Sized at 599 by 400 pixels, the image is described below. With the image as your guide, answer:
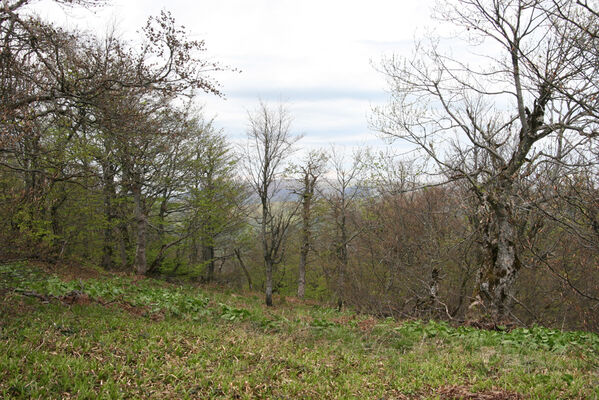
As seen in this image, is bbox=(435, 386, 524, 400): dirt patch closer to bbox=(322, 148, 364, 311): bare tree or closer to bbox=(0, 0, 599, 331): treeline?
bbox=(0, 0, 599, 331): treeline

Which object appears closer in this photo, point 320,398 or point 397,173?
point 320,398

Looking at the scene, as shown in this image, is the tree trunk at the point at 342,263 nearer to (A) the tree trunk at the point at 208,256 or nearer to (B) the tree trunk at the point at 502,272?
(B) the tree trunk at the point at 502,272

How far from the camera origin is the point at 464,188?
13047mm

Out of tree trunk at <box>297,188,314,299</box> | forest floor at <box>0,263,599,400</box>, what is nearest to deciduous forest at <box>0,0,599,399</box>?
forest floor at <box>0,263,599,400</box>

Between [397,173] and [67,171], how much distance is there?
1358 centimetres

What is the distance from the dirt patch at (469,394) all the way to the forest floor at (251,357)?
14mm

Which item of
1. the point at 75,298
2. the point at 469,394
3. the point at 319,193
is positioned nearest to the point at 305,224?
the point at 319,193

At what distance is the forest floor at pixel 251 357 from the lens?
13.8ft

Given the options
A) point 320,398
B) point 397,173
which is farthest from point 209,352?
point 397,173

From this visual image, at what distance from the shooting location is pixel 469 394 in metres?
4.30

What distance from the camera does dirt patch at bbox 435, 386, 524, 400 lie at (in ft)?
13.8

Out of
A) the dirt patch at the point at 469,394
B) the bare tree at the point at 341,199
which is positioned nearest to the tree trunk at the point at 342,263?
the bare tree at the point at 341,199

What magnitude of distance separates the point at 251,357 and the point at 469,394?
266cm

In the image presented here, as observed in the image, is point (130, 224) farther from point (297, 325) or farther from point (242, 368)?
point (242, 368)
